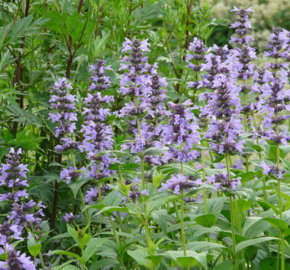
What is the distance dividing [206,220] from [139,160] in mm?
629

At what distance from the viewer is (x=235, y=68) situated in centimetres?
348

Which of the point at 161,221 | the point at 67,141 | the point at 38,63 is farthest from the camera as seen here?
the point at 38,63

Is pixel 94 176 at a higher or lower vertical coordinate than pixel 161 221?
higher

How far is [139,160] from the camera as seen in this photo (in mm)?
3150

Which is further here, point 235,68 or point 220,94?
point 235,68

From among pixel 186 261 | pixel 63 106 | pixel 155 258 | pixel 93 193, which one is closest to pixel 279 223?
pixel 186 261

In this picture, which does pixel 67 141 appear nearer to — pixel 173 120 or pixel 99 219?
pixel 99 219

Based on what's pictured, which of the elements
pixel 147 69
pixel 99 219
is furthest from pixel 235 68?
pixel 99 219

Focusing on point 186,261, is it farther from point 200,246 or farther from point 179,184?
point 179,184

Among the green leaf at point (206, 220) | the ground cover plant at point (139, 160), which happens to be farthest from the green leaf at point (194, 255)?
the green leaf at point (206, 220)

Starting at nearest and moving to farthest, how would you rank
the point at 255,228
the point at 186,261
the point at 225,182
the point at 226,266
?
the point at 186,261 < the point at 225,182 < the point at 226,266 < the point at 255,228

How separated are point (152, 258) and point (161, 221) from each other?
39 cm

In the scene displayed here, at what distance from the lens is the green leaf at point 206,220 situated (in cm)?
264

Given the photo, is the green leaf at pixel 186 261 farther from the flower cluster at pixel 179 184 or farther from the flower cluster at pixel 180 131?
the flower cluster at pixel 180 131
